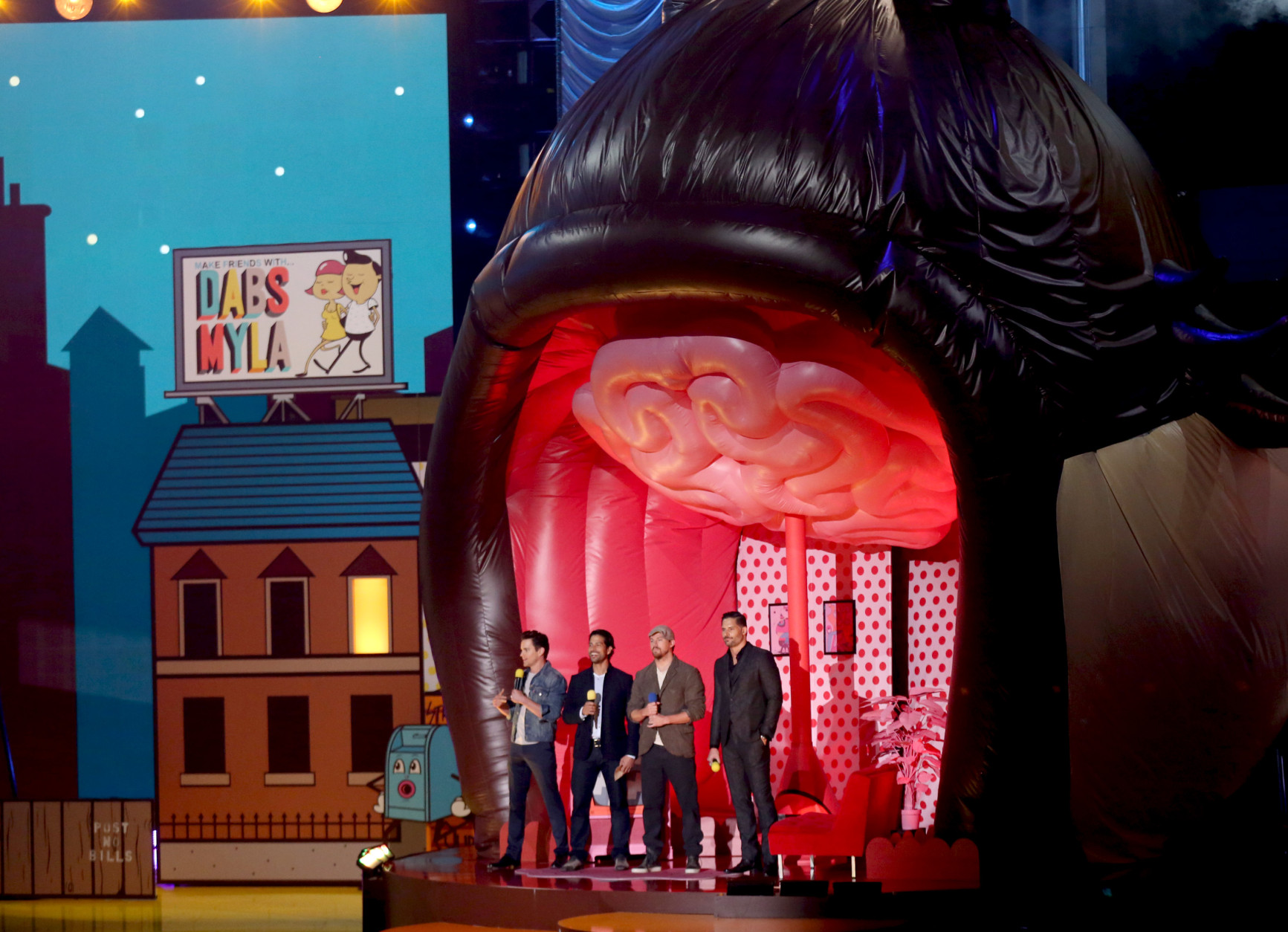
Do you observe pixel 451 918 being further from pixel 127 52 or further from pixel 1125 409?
pixel 127 52

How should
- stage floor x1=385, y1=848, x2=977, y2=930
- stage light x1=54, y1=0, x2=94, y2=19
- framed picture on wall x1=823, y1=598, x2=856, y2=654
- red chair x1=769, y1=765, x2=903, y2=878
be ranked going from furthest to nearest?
stage light x1=54, y1=0, x2=94, y2=19 → framed picture on wall x1=823, y1=598, x2=856, y2=654 → red chair x1=769, y1=765, x2=903, y2=878 → stage floor x1=385, y1=848, x2=977, y2=930

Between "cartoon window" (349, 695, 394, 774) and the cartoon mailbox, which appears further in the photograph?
"cartoon window" (349, 695, 394, 774)

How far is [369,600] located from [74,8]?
4.63m

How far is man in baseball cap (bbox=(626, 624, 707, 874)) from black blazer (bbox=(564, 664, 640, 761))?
0.06m

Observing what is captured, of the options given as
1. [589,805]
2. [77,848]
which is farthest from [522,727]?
[77,848]

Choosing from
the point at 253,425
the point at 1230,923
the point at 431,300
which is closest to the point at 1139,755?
the point at 1230,923

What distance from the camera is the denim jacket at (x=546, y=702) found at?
6086 mm

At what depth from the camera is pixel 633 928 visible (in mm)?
5223

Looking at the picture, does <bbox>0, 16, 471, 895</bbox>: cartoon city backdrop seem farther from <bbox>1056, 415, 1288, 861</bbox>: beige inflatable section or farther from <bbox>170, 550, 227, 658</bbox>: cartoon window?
<bbox>1056, 415, 1288, 861</bbox>: beige inflatable section

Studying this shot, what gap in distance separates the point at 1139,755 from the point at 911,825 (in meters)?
1.78

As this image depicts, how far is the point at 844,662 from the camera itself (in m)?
7.63

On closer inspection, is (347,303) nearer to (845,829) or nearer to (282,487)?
(282,487)

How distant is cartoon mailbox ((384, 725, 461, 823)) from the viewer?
7.86 meters

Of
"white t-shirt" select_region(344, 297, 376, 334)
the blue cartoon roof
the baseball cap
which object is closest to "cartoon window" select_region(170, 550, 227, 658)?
the blue cartoon roof
